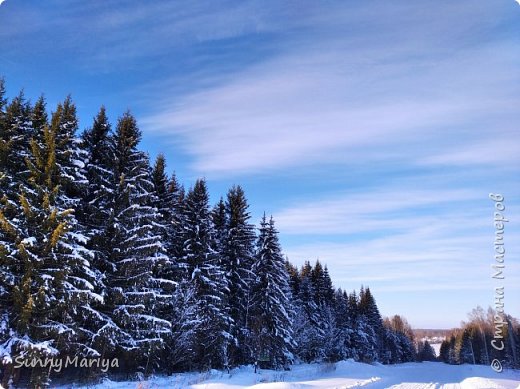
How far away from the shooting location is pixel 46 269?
15.8 meters

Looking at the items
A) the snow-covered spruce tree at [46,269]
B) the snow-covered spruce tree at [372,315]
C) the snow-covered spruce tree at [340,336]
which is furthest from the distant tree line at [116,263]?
the snow-covered spruce tree at [372,315]

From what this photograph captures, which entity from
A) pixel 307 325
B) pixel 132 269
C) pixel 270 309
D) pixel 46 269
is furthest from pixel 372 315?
pixel 46 269

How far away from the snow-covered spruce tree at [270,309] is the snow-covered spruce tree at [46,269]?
681 inches

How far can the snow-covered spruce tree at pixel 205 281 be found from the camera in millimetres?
27812

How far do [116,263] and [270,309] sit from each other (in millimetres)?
16638

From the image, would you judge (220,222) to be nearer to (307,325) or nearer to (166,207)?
(166,207)

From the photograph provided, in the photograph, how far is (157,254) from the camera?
2270 cm

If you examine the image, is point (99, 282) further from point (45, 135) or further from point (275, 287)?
point (275, 287)

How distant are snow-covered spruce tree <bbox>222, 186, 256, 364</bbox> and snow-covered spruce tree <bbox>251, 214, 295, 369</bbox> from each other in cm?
74

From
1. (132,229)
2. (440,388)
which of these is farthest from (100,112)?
(440,388)

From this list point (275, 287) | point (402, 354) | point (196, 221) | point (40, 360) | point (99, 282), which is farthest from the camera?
point (402, 354)

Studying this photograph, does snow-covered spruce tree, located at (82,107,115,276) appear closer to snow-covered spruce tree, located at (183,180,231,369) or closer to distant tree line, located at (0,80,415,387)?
distant tree line, located at (0,80,415,387)

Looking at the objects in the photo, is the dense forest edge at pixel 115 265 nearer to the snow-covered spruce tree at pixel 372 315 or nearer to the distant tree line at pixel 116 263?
the distant tree line at pixel 116 263

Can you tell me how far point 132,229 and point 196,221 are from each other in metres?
8.51
